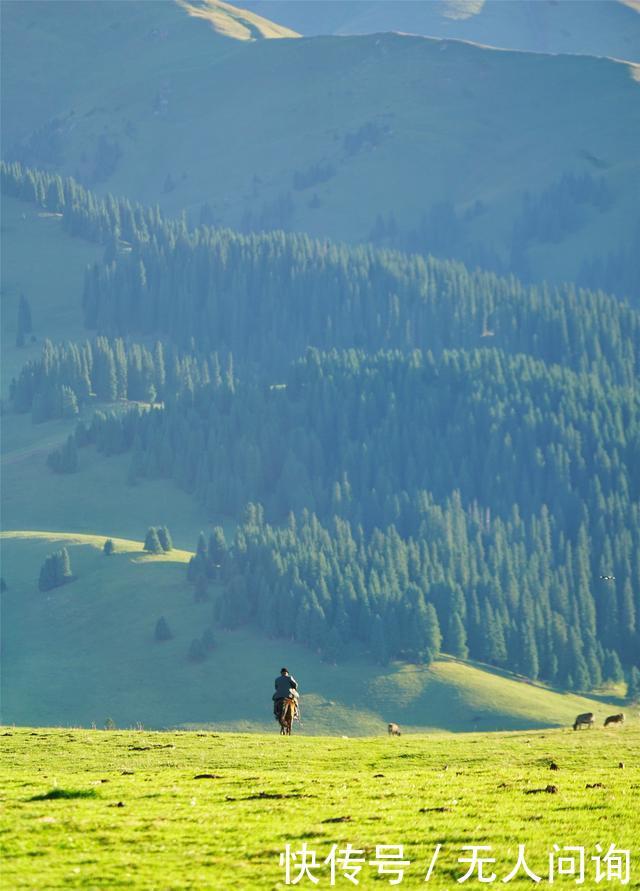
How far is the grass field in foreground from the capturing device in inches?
1175

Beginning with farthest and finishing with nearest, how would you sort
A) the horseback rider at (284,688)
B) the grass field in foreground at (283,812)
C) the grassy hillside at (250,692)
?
the grassy hillside at (250,692) → the horseback rider at (284,688) → the grass field in foreground at (283,812)

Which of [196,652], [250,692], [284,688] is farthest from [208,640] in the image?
[284,688]

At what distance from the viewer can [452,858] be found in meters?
30.9

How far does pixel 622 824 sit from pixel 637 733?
2730cm

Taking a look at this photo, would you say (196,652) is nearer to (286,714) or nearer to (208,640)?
(208,640)

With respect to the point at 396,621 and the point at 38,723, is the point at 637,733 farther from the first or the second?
the point at 396,621

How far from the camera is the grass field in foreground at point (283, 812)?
29.8 m

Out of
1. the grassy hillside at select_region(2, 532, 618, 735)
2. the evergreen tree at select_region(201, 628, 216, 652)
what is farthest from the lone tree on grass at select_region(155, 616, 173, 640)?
the evergreen tree at select_region(201, 628, 216, 652)

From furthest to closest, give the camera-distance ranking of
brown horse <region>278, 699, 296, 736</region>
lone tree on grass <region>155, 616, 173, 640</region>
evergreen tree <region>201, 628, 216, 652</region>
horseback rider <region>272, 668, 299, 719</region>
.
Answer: lone tree on grass <region>155, 616, 173, 640</region>, evergreen tree <region>201, 628, 216, 652</region>, brown horse <region>278, 699, 296, 736</region>, horseback rider <region>272, 668, 299, 719</region>

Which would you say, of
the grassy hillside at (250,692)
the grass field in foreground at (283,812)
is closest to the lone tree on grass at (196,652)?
the grassy hillside at (250,692)

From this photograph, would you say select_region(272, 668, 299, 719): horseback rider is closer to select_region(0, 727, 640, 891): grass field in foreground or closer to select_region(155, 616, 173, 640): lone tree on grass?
select_region(0, 727, 640, 891): grass field in foreground

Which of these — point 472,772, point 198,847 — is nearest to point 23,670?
point 472,772

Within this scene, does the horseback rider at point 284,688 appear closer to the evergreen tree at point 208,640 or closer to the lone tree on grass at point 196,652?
the lone tree on grass at point 196,652

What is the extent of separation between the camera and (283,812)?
1395 inches
